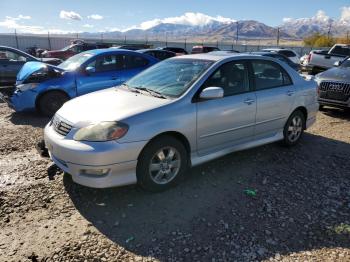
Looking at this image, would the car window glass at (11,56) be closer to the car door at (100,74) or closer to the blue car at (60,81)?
the blue car at (60,81)

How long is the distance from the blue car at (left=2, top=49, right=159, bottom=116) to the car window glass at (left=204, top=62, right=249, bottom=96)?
12.7 ft

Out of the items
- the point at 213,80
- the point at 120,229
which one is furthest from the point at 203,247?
the point at 213,80

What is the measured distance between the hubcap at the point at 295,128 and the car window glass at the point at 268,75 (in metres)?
0.67

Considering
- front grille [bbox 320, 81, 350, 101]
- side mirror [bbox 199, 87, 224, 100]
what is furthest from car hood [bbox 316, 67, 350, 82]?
side mirror [bbox 199, 87, 224, 100]

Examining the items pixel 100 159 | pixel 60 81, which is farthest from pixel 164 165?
pixel 60 81

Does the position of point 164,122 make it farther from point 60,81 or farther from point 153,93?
point 60,81

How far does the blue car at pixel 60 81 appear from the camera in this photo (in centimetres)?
761

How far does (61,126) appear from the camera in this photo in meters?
4.10

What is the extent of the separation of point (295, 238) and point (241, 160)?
1.96m

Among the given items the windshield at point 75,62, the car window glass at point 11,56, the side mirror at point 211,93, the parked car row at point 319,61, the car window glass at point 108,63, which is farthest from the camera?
the parked car row at point 319,61

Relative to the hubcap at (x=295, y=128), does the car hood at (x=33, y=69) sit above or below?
above

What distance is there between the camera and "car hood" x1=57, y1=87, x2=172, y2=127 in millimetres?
3882

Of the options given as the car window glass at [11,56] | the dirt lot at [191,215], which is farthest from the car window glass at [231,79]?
the car window glass at [11,56]

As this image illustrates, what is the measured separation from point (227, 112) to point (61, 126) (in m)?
2.11
